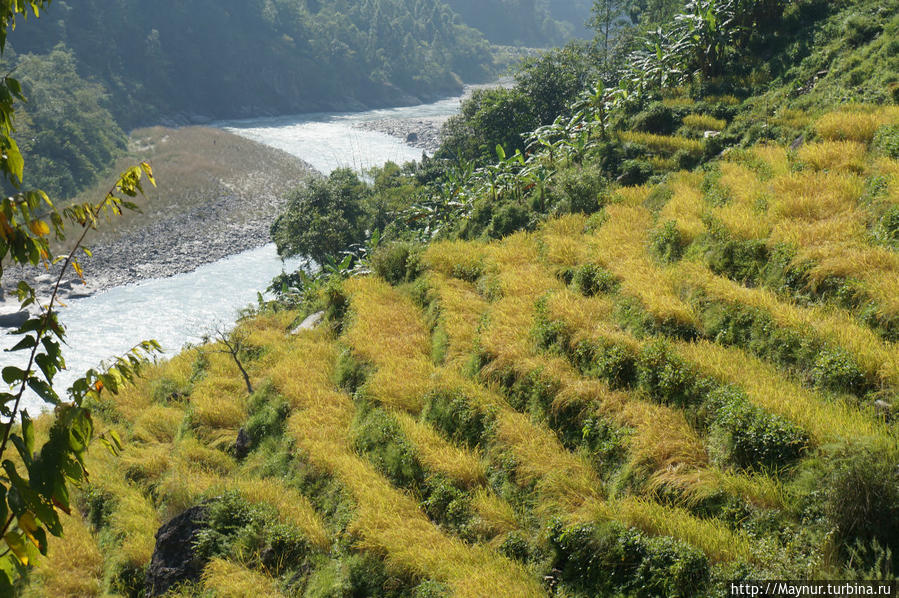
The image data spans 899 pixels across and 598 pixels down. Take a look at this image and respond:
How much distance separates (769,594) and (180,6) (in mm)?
102834

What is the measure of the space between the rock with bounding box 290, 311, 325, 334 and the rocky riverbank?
72.5 feet

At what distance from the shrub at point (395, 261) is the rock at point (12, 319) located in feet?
72.4

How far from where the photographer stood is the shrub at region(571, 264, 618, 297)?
31.0 ft

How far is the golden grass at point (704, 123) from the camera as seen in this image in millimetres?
14672

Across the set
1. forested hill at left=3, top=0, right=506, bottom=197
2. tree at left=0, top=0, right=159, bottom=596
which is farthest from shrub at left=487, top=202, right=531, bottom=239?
forested hill at left=3, top=0, right=506, bottom=197

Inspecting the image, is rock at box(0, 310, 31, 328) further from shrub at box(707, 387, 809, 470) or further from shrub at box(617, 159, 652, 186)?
shrub at box(707, 387, 809, 470)

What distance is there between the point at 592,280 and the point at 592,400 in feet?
10.2

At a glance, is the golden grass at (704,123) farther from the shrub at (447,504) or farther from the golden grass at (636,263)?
the shrub at (447,504)

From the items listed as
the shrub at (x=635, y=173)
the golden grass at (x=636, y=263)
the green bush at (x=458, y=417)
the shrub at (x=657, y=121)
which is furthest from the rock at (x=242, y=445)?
the shrub at (x=657, y=121)

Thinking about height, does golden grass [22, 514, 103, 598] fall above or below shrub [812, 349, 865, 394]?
below

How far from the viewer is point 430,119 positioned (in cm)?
7231

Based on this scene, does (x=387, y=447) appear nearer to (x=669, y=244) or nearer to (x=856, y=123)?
(x=669, y=244)

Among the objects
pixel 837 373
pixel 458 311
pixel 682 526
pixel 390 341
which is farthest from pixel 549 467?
pixel 390 341

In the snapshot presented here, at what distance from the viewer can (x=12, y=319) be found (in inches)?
1087
